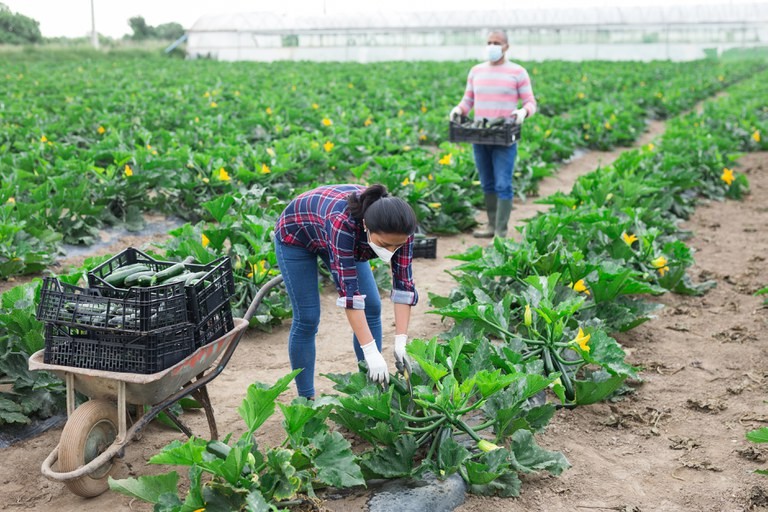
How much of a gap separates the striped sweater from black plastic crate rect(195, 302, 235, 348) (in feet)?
13.7

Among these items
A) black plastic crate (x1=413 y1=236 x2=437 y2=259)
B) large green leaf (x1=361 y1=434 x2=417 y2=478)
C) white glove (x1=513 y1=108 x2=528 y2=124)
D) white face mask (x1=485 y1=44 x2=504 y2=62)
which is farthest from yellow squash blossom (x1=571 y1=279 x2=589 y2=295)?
white face mask (x1=485 y1=44 x2=504 y2=62)

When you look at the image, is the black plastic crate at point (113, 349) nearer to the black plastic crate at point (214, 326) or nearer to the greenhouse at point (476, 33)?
the black plastic crate at point (214, 326)

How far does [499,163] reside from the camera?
24.3 feet

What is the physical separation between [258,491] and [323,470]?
12.6 inches

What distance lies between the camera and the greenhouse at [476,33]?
47.2 m

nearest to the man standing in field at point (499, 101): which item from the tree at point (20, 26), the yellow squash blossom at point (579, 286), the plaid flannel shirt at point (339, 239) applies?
the yellow squash blossom at point (579, 286)

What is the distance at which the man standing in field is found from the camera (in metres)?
7.20

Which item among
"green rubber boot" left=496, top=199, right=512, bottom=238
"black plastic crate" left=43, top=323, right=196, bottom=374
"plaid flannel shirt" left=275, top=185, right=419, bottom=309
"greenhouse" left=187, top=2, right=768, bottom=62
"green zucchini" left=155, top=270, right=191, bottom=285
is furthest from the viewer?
"greenhouse" left=187, top=2, right=768, bottom=62

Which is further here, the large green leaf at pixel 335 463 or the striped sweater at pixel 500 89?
the striped sweater at pixel 500 89

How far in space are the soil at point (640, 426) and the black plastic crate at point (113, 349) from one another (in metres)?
0.62

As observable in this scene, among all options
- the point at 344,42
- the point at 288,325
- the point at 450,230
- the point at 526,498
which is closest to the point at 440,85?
the point at 450,230

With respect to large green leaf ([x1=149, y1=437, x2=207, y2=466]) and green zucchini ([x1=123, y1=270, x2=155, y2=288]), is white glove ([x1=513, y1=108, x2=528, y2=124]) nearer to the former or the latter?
green zucchini ([x1=123, y1=270, x2=155, y2=288])

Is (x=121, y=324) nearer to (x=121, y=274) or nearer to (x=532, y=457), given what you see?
(x=121, y=274)

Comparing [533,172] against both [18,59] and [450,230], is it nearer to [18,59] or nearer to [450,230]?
[450,230]
